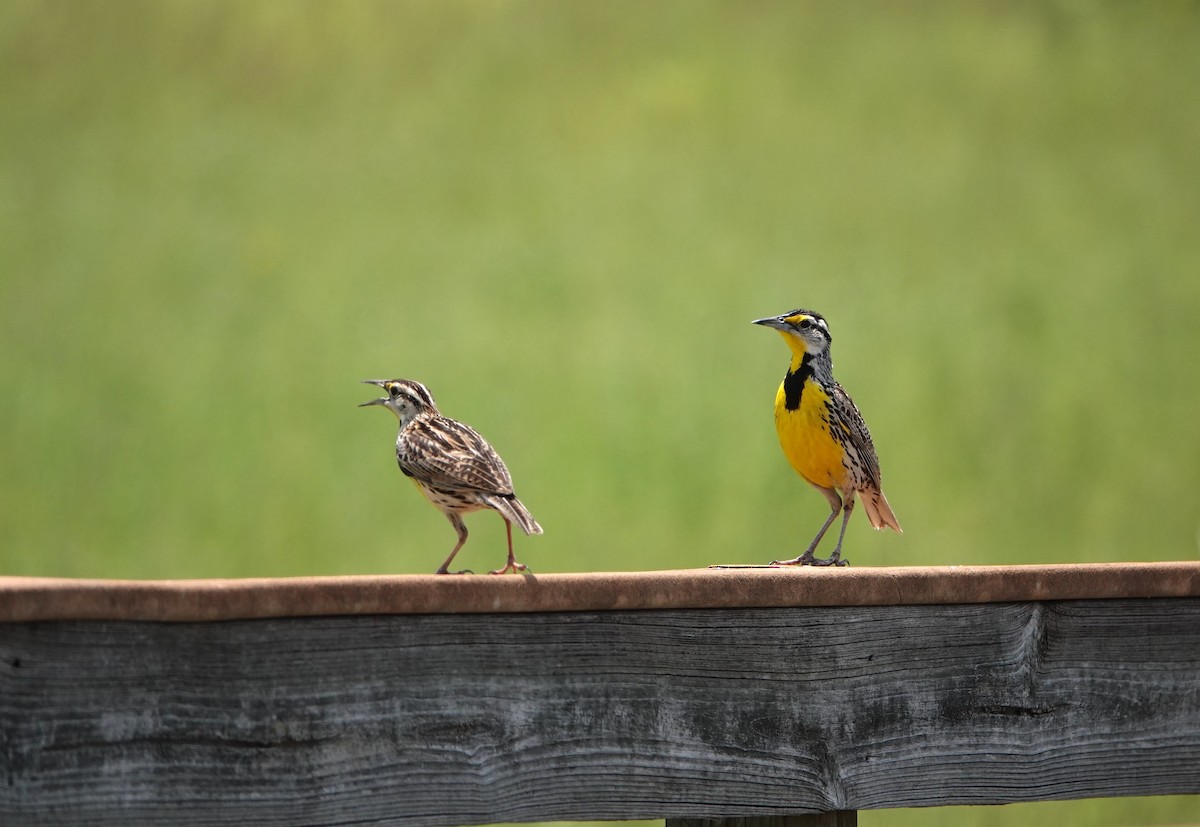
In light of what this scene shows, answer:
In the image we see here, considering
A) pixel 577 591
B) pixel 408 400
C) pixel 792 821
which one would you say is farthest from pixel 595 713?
pixel 408 400

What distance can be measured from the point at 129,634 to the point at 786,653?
96cm

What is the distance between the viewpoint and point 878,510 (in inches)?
164

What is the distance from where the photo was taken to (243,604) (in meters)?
1.65

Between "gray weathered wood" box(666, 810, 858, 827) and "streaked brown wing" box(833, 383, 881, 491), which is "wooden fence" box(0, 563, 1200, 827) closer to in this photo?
"gray weathered wood" box(666, 810, 858, 827)

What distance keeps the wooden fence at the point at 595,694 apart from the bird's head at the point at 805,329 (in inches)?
75.6

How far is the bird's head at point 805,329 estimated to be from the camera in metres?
4.05

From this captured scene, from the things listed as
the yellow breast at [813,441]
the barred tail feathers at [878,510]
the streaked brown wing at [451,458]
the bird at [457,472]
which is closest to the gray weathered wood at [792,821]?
the bird at [457,472]

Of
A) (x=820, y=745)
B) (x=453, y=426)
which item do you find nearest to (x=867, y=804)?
(x=820, y=745)

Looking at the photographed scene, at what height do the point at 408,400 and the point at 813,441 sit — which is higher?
the point at 408,400

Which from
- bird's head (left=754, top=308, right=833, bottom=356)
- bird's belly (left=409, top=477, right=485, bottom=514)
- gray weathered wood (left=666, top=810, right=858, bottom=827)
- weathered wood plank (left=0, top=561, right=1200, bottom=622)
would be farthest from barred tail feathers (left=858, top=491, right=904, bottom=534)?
gray weathered wood (left=666, top=810, right=858, bottom=827)

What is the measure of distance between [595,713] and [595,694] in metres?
0.03

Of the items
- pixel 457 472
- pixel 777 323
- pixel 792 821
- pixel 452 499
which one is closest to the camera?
pixel 792 821

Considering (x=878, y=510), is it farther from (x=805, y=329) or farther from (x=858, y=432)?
(x=805, y=329)

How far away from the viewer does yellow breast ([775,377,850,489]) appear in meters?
3.92
